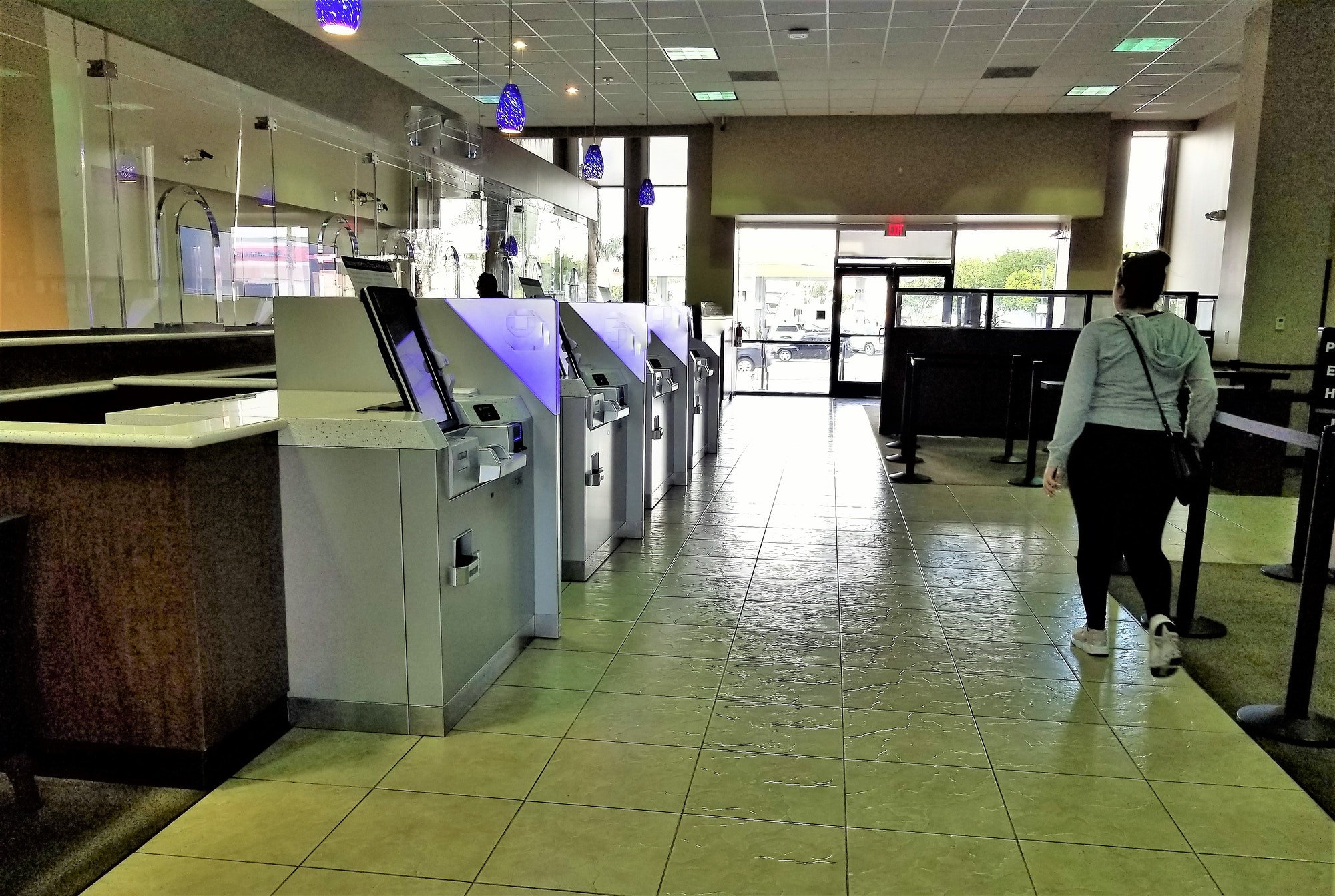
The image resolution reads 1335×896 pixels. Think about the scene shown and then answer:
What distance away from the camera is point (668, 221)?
14.4 metres

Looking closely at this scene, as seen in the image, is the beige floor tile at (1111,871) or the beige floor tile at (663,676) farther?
the beige floor tile at (663,676)

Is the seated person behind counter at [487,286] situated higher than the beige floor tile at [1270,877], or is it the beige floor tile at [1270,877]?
the seated person behind counter at [487,286]

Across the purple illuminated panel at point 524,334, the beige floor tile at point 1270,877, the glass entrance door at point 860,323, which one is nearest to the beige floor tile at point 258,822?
the purple illuminated panel at point 524,334

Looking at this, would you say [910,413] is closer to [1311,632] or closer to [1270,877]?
[1311,632]

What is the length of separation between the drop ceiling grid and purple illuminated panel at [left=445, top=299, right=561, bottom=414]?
19.1ft

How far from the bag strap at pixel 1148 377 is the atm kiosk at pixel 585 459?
228 cm

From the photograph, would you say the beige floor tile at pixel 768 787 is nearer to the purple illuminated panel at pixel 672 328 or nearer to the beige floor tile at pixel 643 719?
the beige floor tile at pixel 643 719

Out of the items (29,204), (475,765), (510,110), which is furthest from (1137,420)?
(29,204)

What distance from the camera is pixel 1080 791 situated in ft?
8.43

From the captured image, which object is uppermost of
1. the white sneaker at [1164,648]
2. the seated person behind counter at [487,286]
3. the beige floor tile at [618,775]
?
the seated person behind counter at [487,286]

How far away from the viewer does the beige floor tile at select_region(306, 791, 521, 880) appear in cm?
218

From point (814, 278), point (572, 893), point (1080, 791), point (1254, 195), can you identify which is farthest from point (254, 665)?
point (814, 278)

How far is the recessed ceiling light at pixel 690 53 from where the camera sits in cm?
983

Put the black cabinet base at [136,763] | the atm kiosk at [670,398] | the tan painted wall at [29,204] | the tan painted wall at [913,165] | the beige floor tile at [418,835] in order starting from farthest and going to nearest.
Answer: the tan painted wall at [913,165] → the atm kiosk at [670,398] → the tan painted wall at [29,204] → the black cabinet base at [136,763] → the beige floor tile at [418,835]
